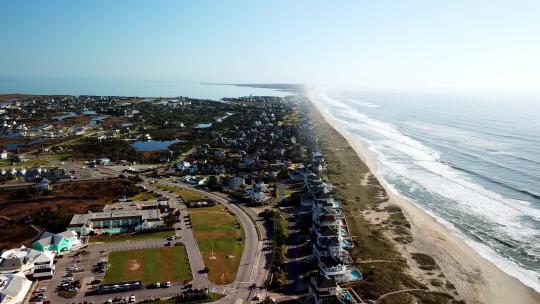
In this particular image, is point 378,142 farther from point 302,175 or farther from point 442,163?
point 302,175

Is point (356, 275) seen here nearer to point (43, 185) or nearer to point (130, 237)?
point (130, 237)

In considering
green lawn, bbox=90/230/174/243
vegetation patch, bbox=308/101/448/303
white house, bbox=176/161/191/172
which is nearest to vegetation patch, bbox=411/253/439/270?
vegetation patch, bbox=308/101/448/303

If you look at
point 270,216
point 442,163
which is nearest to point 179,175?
point 270,216

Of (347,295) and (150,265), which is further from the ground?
(347,295)

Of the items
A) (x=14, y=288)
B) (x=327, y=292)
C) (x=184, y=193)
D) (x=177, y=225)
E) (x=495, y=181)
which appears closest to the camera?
(x=327, y=292)

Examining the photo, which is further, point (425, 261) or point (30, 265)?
point (425, 261)

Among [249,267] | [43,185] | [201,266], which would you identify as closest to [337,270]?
[249,267]

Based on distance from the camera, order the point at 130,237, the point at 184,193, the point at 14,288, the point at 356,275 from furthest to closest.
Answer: the point at 184,193 < the point at 130,237 < the point at 356,275 < the point at 14,288
